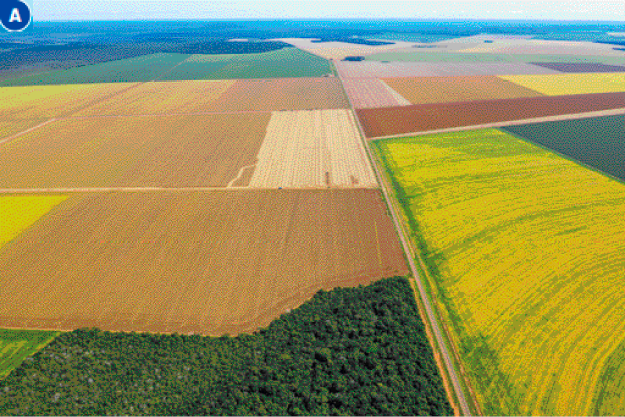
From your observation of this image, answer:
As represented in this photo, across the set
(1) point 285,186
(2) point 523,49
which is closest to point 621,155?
(1) point 285,186

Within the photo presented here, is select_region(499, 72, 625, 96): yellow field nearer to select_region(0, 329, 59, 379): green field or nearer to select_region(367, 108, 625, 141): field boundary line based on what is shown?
select_region(367, 108, 625, 141): field boundary line

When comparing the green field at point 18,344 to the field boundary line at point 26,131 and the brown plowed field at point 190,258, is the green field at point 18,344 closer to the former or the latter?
the brown plowed field at point 190,258

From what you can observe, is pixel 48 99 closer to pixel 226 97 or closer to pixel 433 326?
pixel 226 97

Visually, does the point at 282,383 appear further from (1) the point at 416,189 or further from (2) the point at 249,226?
(1) the point at 416,189

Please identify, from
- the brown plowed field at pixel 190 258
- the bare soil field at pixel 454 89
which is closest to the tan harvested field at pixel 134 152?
the brown plowed field at pixel 190 258

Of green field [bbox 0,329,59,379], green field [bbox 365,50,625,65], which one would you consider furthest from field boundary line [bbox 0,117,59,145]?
green field [bbox 365,50,625,65]
